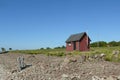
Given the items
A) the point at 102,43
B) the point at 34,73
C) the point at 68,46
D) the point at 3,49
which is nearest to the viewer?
the point at 34,73

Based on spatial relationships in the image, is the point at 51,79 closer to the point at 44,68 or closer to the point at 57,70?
the point at 57,70

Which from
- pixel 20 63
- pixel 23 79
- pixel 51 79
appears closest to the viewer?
pixel 51 79

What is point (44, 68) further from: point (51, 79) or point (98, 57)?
point (98, 57)

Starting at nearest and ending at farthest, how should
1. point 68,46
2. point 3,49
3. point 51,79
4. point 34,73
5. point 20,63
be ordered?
point 51,79 < point 34,73 < point 20,63 < point 68,46 < point 3,49

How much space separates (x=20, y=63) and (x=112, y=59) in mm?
7825

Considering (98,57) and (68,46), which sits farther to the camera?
(68,46)

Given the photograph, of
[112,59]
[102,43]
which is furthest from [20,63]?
[102,43]

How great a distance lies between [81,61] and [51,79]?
17.1 feet

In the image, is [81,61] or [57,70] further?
[81,61]

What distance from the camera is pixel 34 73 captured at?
18.8 metres

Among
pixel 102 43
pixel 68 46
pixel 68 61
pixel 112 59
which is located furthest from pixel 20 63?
pixel 102 43

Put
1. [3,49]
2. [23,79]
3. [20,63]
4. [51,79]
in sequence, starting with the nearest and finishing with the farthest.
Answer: [51,79] → [23,79] → [20,63] → [3,49]

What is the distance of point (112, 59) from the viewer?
21.5 m

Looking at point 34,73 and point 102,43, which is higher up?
point 102,43
